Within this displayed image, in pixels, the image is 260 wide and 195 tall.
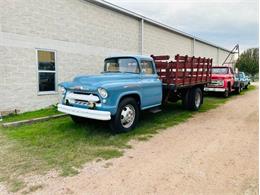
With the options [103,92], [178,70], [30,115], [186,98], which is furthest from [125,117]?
[186,98]

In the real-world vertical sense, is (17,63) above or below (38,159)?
above

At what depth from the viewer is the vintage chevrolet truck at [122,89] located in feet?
18.7

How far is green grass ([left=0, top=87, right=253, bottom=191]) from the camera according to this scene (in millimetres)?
4215

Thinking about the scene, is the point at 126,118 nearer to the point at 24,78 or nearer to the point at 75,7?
the point at 24,78

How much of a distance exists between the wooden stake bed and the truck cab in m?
0.94

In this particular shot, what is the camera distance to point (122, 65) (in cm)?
714

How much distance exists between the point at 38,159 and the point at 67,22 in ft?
22.8

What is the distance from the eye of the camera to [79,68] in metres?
10.7

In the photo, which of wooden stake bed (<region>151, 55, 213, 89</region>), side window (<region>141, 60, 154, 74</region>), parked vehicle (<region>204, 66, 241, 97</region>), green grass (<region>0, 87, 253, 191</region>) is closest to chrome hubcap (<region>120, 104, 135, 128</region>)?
green grass (<region>0, 87, 253, 191</region>)

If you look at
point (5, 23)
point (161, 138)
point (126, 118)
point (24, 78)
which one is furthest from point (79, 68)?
point (161, 138)

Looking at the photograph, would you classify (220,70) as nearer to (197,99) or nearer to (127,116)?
(197,99)

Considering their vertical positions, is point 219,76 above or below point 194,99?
above

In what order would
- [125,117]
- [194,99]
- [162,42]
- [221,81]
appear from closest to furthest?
1. [125,117]
2. [194,99]
3. [221,81]
4. [162,42]

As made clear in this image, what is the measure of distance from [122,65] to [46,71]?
12.5 feet
